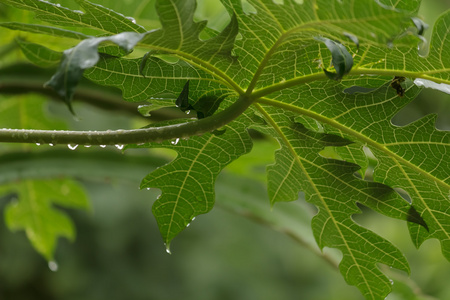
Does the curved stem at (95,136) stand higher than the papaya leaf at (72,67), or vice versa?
the papaya leaf at (72,67)

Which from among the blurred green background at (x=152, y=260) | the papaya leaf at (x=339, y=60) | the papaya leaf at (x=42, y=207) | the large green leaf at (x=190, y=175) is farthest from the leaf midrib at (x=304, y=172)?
the blurred green background at (x=152, y=260)

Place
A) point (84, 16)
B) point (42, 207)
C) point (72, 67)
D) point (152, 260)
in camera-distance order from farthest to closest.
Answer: point (152, 260) < point (42, 207) < point (84, 16) < point (72, 67)

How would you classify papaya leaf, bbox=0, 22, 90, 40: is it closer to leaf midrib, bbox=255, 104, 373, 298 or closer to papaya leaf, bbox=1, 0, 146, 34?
papaya leaf, bbox=1, 0, 146, 34

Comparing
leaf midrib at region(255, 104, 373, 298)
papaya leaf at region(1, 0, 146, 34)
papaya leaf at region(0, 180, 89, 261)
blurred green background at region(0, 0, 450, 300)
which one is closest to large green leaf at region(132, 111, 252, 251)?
leaf midrib at region(255, 104, 373, 298)

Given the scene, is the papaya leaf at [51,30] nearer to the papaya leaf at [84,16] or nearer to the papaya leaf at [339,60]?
the papaya leaf at [84,16]

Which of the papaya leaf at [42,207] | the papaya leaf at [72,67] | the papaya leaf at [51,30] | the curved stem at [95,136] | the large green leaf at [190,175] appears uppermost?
the papaya leaf at [72,67]

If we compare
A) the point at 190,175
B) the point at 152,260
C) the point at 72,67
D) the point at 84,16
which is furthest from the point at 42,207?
the point at 152,260

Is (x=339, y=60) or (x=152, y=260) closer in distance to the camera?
(x=339, y=60)

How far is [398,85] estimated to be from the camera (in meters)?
0.54

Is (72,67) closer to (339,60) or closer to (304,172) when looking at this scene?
(339,60)

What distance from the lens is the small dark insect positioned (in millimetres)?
535

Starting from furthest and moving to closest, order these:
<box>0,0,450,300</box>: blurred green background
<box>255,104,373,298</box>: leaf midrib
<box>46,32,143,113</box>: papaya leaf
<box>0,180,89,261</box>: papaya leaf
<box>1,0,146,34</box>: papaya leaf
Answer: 1. <box>0,0,450,300</box>: blurred green background
2. <box>0,180,89,261</box>: papaya leaf
3. <box>255,104,373,298</box>: leaf midrib
4. <box>1,0,146,34</box>: papaya leaf
5. <box>46,32,143,113</box>: papaya leaf

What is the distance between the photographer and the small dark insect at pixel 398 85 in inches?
21.0

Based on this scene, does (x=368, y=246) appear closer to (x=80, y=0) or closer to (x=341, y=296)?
(x=80, y=0)
